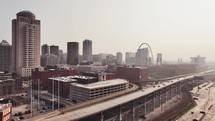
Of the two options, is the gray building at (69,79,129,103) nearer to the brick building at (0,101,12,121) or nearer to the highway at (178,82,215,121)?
the highway at (178,82,215,121)

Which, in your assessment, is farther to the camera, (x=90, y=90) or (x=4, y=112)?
(x=90, y=90)

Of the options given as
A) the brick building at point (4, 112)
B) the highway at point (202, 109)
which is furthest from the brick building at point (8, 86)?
the highway at point (202, 109)

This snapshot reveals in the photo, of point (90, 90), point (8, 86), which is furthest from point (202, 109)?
point (8, 86)

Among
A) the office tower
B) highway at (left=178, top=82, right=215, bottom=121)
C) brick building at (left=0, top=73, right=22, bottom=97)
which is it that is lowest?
highway at (left=178, top=82, right=215, bottom=121)

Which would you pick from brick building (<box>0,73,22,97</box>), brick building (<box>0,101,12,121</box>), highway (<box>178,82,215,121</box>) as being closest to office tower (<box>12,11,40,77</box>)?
brick building (<box>0,73,22,97</box>)

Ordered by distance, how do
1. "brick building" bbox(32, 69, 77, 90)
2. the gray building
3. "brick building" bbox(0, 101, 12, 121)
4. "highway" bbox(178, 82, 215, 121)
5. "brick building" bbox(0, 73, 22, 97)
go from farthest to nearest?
1. "brick building" bbox(32, 69, 77, 90)
2. "brick building" bbox(0, 73, 22, 97)
3. the gray building
4. "highway" bbox(178, 82, 215, 121)
5. "brick building" bbox(0, 101, 12, 121)

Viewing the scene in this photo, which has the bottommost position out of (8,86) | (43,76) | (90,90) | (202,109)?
(202,109)

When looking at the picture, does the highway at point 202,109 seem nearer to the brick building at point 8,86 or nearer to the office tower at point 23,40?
the brick building at point 8,86

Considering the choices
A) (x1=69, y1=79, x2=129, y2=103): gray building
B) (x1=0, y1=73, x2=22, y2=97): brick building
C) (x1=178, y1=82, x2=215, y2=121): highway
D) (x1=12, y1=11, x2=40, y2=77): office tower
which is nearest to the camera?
(x1=178, y1=82, x2=215, y2=121): highway

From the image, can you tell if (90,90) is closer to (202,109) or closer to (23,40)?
(202,109)

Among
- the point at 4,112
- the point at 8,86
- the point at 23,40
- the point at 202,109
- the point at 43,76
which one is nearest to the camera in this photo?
the point at 4,112

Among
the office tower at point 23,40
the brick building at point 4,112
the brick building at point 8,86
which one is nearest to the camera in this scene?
the brick building at point 4,112

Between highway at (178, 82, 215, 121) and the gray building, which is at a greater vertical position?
the gray building
